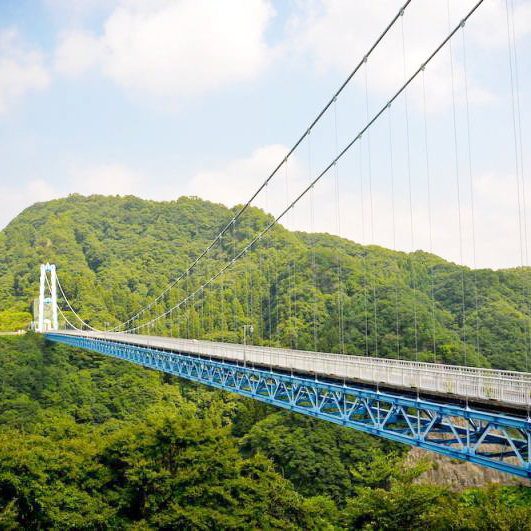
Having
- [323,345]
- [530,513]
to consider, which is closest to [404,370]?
[530,513]

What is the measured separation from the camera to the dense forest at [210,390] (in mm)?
18766

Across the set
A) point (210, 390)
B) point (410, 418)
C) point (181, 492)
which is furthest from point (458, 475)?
point (210, 390)

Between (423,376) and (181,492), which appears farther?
(181,492)

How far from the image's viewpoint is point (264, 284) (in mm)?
60625

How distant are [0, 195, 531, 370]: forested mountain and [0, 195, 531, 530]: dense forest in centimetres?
21

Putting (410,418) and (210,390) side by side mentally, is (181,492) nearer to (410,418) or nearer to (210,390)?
(410,418)

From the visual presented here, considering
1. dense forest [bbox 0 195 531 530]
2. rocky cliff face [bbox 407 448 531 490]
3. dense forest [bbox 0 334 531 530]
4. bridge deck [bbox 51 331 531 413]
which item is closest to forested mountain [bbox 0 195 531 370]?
dense forest [bbox 0 195 531 530]

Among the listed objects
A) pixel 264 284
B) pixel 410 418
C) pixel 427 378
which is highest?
pixel 264 284

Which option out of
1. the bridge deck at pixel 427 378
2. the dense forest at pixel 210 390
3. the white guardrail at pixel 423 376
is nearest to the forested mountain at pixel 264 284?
the dense forest at pixel 210 390

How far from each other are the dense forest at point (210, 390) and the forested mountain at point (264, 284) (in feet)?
0.68

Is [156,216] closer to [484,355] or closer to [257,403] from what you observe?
[257,403]

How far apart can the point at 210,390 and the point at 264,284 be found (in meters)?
12.9

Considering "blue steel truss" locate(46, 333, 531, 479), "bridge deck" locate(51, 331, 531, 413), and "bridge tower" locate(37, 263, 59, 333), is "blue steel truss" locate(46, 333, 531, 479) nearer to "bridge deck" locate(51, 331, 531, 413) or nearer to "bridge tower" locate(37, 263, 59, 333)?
"bridge deck" locate(51, 331, 531, 413)

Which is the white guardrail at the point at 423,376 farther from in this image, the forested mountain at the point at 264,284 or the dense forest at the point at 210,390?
the forested mountain at the point at 264,284
